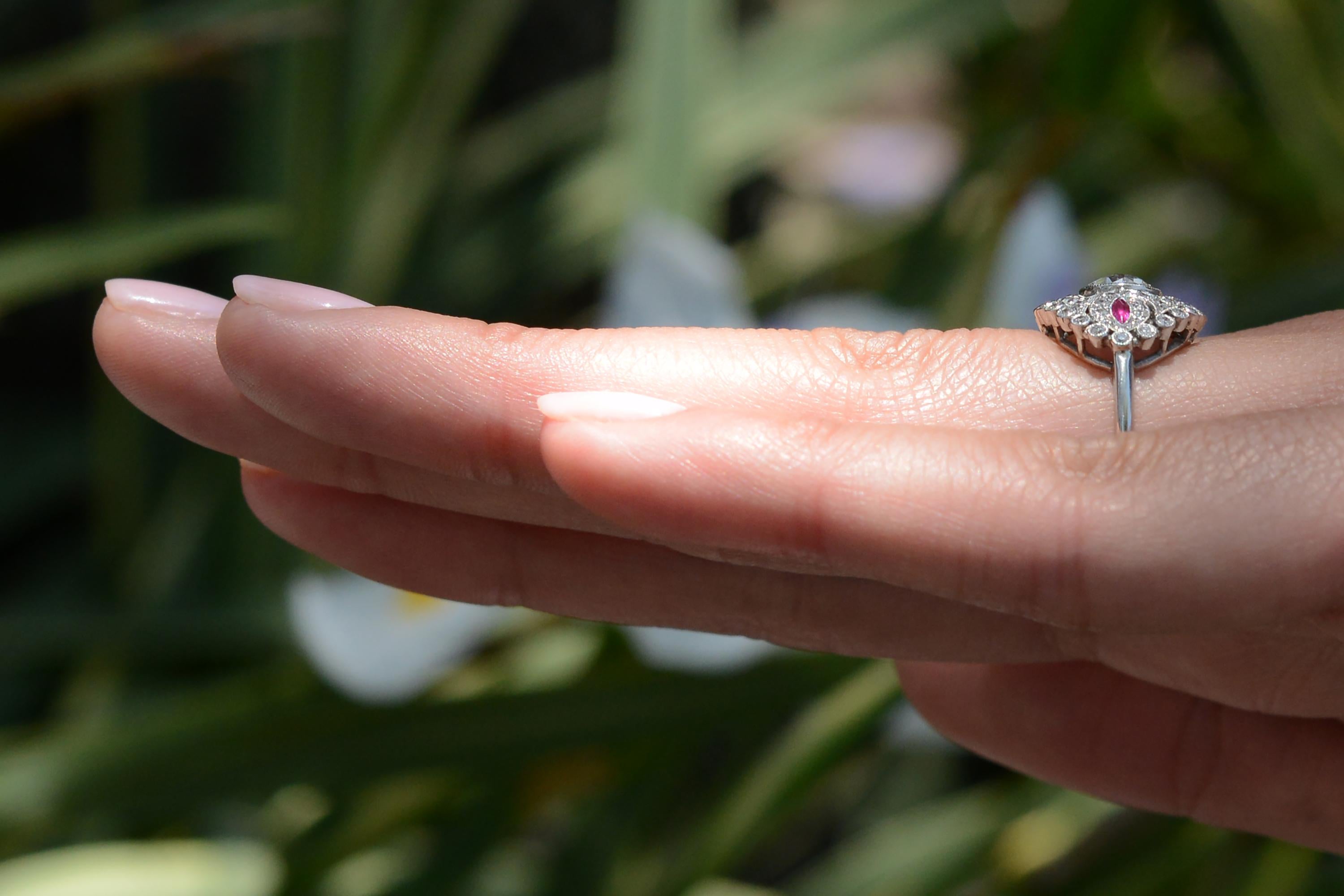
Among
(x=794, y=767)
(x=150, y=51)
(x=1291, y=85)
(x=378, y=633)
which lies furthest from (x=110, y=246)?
(x=1291, y=85)

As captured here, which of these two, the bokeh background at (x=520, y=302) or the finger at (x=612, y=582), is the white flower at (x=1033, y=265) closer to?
the bokeh background at (x=520, y=302)

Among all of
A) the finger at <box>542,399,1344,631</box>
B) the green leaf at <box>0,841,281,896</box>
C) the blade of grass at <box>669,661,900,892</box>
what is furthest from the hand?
the green leaf at <box>0,841,281,896</box>

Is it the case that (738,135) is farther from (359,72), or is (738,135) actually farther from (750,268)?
(359,72)

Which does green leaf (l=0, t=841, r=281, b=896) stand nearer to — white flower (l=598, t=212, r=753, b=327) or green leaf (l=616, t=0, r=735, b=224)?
white flower (l=598, t=212, r=753, b=327)

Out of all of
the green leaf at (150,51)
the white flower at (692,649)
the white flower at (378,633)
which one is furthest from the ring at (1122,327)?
the green leaf at (150,51)

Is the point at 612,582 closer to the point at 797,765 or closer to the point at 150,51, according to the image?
the point at 797,765

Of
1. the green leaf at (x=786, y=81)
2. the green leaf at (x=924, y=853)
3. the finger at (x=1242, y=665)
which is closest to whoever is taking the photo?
the finger at (x=1242, y=665)

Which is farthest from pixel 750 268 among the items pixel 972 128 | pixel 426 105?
pixel 426 105
